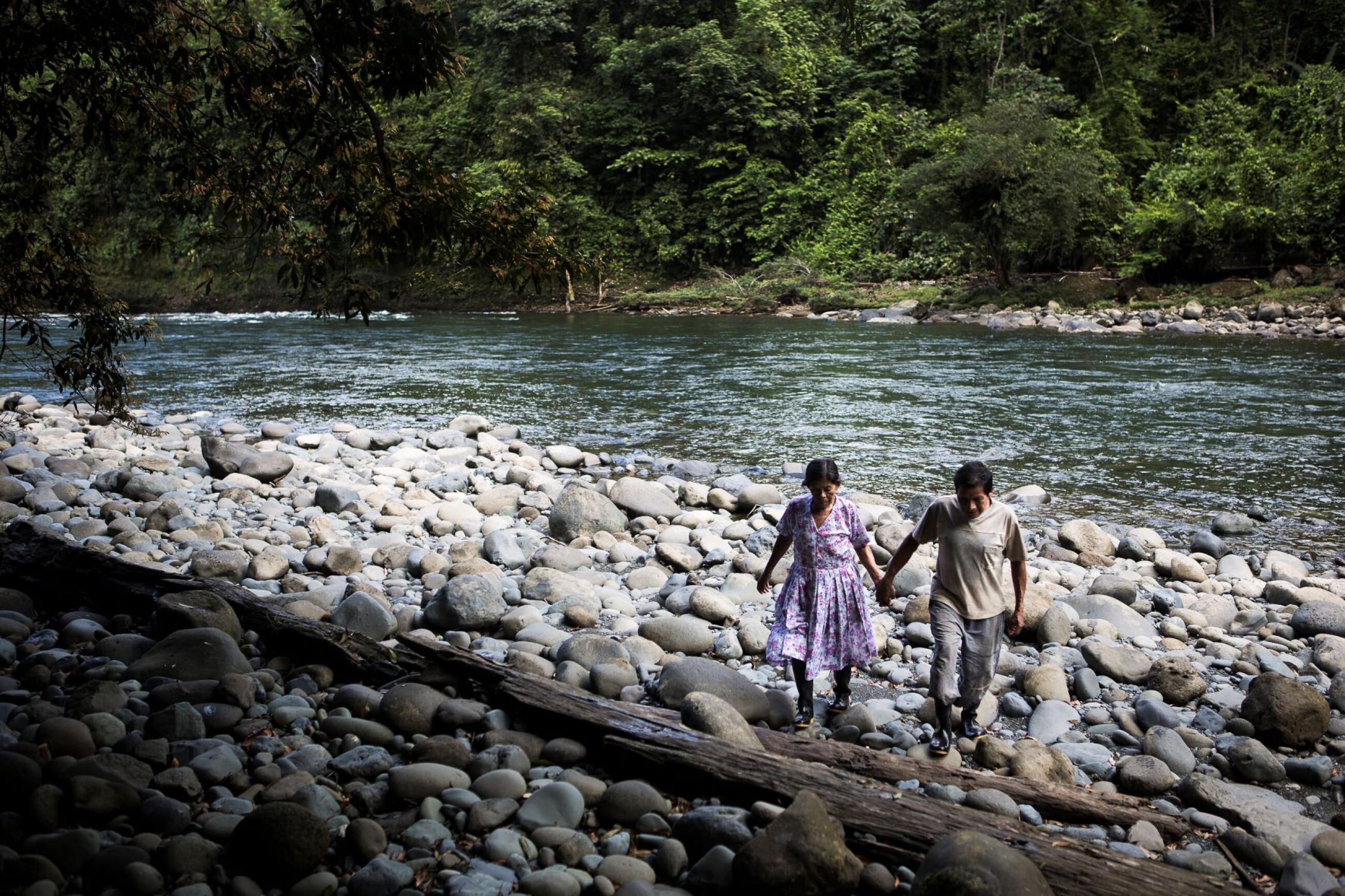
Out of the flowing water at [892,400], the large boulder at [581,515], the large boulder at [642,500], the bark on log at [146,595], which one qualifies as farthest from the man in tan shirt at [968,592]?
the flowing water at [892,400]

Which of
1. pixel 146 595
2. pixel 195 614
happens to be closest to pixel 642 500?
pixel 146 595

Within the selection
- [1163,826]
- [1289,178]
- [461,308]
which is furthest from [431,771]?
[461,308]

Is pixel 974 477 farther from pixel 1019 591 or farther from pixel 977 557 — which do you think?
pixel 1019 591

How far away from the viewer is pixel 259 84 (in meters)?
4.04

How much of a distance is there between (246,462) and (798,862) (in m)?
7.08

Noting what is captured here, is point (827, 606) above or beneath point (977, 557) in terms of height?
beneath

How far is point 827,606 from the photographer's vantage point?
412 cm

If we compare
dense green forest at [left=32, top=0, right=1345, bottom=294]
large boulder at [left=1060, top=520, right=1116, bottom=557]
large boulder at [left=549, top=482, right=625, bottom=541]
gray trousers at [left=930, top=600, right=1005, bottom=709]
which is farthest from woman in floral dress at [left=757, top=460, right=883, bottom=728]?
dense green forest at [left=32, top=0, right=1345, bottom=294]

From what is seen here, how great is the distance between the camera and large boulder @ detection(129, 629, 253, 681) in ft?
12.4

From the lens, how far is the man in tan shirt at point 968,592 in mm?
3824

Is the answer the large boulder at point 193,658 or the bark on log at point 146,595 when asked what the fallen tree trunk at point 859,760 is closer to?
the bark on log at point 146,595

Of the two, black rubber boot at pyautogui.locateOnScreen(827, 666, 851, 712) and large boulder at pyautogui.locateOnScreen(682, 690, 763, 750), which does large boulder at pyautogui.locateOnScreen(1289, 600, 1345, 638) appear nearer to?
black rubber boot at pyautogui.locateOnScreen(827, 666, 851, 712)

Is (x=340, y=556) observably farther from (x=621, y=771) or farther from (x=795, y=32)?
(x=795, y=32)

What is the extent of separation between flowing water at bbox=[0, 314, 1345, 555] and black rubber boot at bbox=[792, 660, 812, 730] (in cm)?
469
